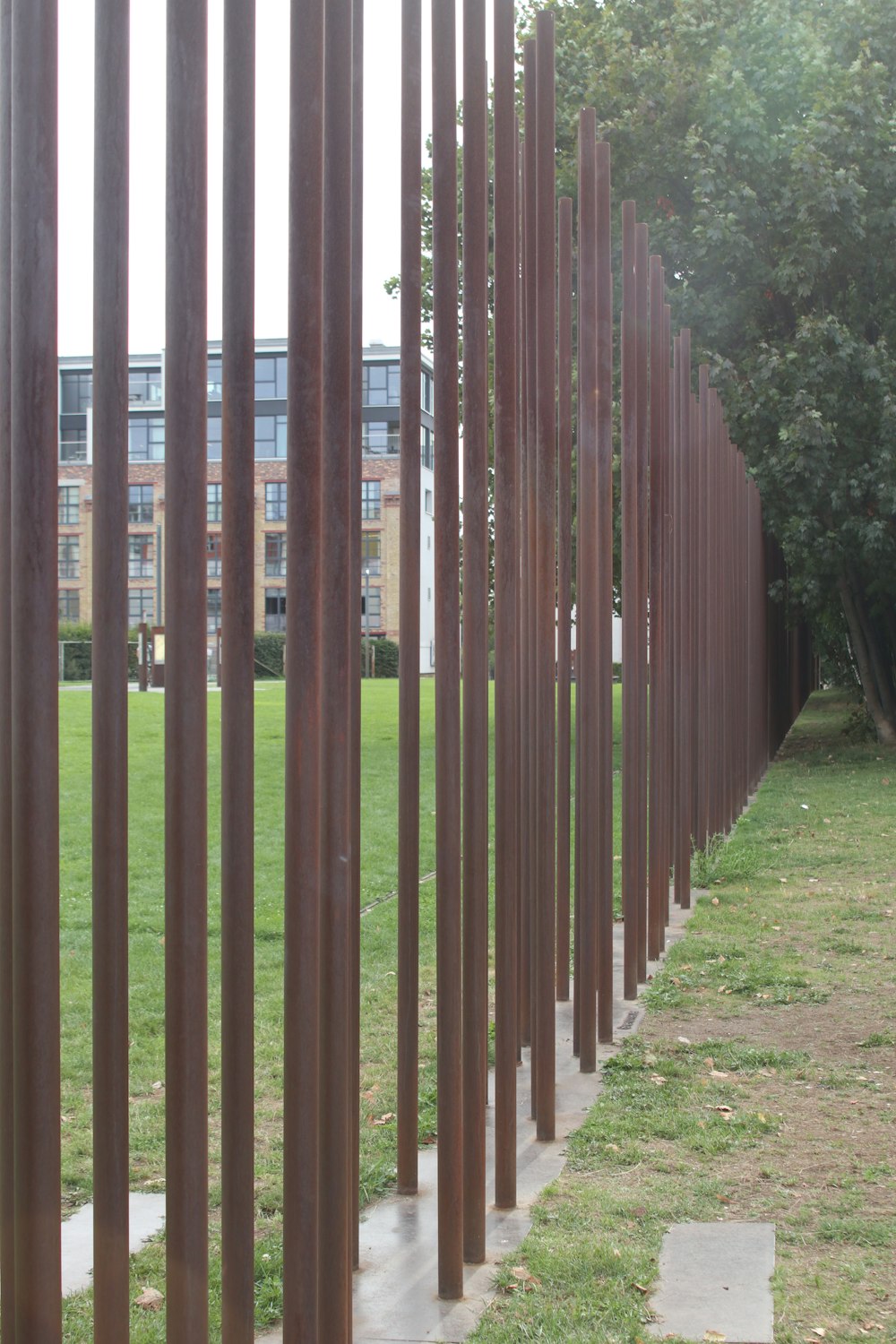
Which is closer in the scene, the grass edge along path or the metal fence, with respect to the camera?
the metal fence

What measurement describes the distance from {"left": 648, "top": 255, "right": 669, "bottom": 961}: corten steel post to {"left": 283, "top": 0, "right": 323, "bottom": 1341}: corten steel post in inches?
184

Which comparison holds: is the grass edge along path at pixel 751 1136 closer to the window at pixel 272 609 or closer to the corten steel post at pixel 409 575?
the corten steel post at pixel 409 575

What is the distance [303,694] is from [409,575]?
1139 millimetres

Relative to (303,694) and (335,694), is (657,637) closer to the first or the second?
(335,694)

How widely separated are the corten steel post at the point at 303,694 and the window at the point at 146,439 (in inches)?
1775

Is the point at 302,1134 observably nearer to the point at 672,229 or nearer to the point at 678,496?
the point at 678,496

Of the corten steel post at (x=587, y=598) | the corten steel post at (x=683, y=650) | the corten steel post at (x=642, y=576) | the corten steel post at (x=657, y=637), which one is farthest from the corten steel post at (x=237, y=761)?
the corten steel post at (x=683, y=650)

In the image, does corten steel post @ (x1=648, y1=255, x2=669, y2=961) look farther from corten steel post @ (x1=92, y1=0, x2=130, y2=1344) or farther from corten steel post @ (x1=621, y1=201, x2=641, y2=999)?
corten steel post @ (x1=92, y1=0, x2=130, y2=1344)

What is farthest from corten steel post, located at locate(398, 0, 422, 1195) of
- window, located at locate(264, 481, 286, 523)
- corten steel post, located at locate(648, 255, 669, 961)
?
window, located at locate(264, 481, 286, 523)

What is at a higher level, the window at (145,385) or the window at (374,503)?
the window at (145,385)

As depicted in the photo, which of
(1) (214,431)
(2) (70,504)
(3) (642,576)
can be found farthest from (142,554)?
(3) (642,576)

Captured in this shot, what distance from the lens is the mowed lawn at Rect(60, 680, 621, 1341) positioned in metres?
3.89

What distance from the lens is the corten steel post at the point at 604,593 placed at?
5445 millimetres

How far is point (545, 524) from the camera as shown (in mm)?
4734
